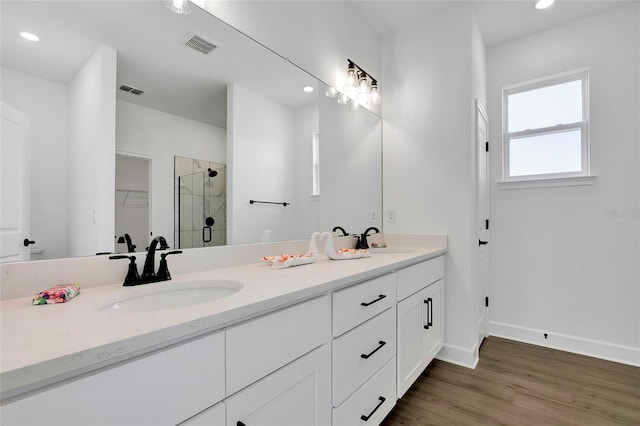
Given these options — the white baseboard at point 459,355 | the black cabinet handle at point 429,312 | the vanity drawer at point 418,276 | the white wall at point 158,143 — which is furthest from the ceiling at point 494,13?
the white baseboard at point 459,355

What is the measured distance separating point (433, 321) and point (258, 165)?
1.52m

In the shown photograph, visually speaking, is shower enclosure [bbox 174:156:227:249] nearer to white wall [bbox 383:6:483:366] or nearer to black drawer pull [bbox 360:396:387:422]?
black drawer pull [bbox 360:396:387:422]

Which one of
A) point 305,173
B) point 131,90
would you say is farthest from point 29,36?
point 305,173

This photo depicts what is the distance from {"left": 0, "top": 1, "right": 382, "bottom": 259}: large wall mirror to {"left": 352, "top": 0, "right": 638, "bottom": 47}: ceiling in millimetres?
1058

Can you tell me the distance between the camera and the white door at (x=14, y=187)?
0.78 m

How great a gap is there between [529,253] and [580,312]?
57 cm

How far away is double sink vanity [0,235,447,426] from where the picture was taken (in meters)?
0.48

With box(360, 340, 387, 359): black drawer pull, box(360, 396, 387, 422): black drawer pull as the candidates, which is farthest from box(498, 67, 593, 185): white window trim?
box(360, 396, 387, 422): black drawer pull

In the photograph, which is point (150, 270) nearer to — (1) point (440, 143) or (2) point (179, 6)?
(2) point (179, 6)

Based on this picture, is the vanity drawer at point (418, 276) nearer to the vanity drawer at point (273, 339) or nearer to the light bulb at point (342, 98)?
the vanity drawer at point (273, 339)

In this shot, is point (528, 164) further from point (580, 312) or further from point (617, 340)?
point (617, 340)

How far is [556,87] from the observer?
253cm

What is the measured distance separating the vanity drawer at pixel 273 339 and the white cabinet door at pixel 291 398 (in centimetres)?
3

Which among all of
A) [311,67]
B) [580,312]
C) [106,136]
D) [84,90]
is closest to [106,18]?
[84,90]
